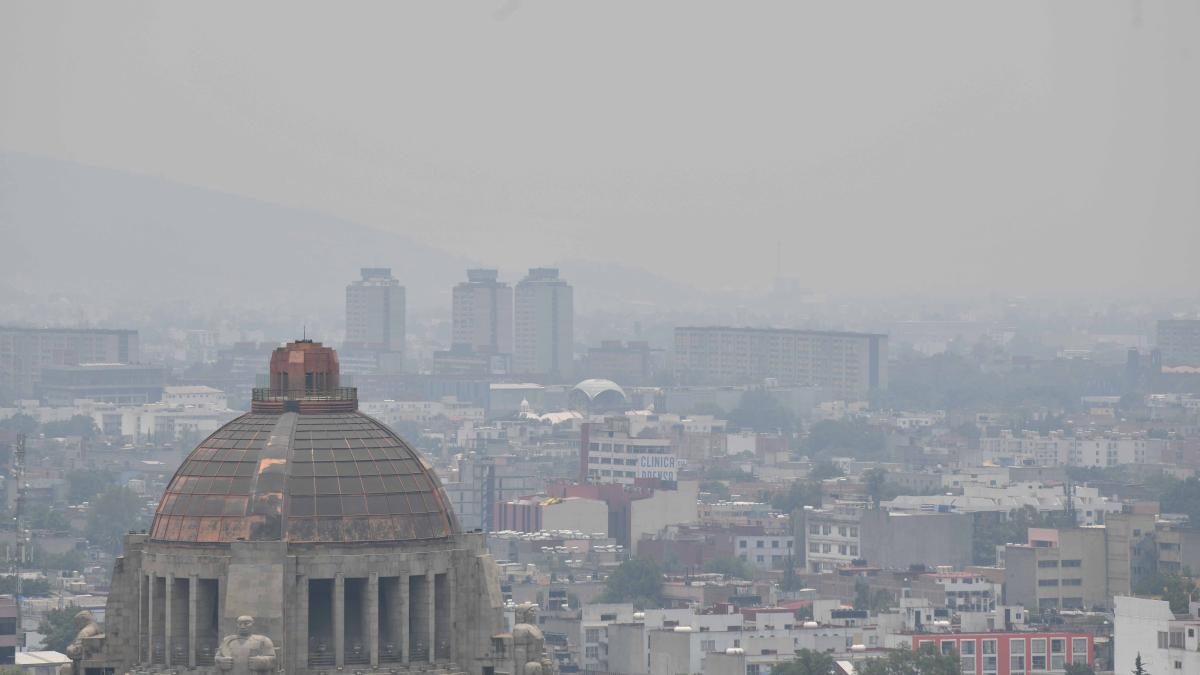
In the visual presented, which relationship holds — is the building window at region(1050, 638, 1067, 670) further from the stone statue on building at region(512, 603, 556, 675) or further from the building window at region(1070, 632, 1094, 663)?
the stone statue on building at region(512, 603, 556, 675)

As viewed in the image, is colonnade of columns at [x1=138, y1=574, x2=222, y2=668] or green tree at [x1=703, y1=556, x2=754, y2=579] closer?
colonnade of columns at [x1=138, y1=574, x2=222, y2=668]

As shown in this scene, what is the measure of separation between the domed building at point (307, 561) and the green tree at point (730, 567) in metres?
147

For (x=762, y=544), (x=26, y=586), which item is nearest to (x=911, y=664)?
(x=26, y=586)

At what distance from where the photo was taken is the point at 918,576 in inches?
6255

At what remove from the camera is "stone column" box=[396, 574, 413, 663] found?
93.8 feet

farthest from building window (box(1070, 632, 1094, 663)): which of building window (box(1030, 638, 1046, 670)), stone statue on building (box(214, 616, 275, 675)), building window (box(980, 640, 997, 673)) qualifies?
stone statue on building (box(214, 616, 275, 675))

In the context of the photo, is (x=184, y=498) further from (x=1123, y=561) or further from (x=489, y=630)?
(x=1123, y=561)

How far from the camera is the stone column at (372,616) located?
2830cm

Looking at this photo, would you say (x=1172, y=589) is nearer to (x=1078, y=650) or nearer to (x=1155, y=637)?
(x=1078, y=650)

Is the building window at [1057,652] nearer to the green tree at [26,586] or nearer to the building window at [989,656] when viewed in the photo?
the building window at [989,656]

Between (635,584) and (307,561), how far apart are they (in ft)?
435

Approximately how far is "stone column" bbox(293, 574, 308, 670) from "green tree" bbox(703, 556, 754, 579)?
148m

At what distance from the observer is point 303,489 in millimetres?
28641

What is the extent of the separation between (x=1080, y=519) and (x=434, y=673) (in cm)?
17296
